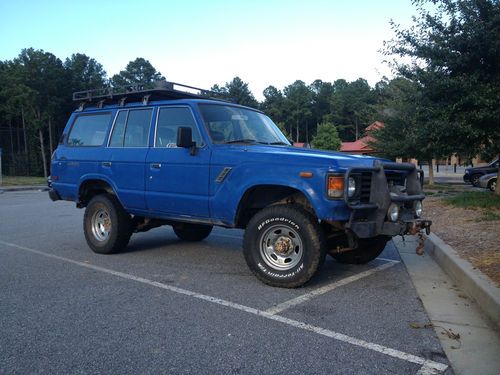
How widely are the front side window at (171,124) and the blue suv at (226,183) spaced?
0.05ft

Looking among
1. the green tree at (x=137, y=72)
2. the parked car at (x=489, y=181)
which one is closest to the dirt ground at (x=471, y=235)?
the parked car at (x=489, y=181)

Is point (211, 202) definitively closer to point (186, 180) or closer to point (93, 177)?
point (186, 180)

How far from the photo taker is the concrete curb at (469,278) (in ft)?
14.3

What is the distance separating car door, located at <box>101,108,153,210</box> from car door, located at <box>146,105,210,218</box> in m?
0.18

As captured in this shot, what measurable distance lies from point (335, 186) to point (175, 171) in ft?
7.39

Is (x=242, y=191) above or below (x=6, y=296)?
above

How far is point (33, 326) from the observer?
13.5 ft

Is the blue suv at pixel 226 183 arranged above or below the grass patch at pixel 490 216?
above

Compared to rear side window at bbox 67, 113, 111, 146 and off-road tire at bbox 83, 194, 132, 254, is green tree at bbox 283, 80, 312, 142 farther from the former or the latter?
off-road tire at bbox 83, 194, 132, 254

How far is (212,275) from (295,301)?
144 cm

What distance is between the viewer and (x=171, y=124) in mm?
6441

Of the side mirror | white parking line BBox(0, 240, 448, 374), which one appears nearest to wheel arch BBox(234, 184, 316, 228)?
the side mirror

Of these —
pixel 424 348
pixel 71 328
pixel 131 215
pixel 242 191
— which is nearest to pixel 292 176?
pixel 242 191

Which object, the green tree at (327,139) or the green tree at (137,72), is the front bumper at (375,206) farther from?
the green tree at (327,139)
